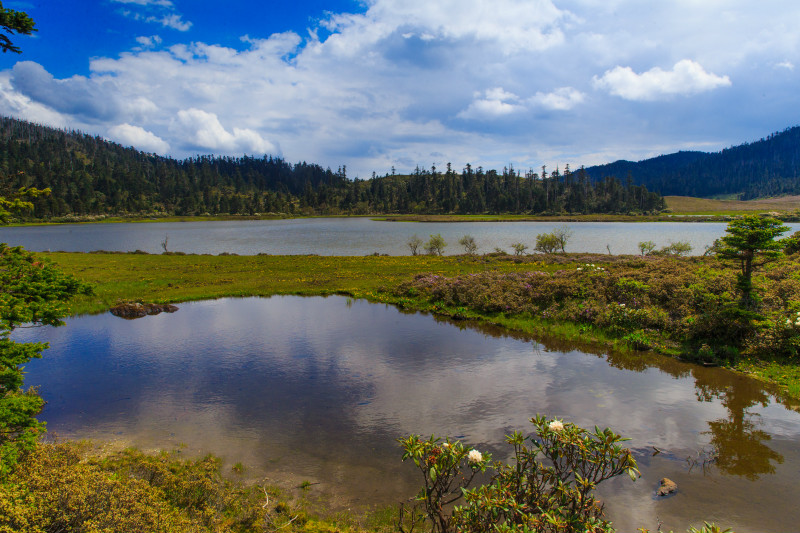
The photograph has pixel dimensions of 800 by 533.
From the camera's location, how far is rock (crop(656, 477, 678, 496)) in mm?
8516

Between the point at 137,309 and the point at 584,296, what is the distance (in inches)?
1163

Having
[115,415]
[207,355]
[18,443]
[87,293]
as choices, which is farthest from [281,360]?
[18,443]

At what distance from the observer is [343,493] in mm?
8672

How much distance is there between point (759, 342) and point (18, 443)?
78.9 ft

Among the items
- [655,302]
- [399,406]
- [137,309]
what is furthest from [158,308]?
[655,302]

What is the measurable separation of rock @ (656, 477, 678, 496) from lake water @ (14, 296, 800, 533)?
0.15 metres

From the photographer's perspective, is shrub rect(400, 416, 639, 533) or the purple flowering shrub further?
the purple flowering shrub

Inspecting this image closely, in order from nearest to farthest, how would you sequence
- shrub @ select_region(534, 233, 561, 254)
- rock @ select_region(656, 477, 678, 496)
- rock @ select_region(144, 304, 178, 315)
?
rock @ select_region(656, 477, 678, 496) → rock @ select_region(144, 304, 178, 315) → shrub @ select_region(534, 233, 561, 254)

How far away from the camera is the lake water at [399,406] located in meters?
8.88

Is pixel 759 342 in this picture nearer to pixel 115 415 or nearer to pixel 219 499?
pixel 219 499

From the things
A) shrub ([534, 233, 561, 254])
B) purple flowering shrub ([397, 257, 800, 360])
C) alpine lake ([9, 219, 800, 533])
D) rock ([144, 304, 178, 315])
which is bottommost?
alpine lake ([9, 219, 800, 533])

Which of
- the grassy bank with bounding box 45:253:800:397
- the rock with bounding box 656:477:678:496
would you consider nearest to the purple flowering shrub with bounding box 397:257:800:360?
the grassy bank with bounding box 45:253:800:397

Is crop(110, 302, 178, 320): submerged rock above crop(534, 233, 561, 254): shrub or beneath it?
beneath

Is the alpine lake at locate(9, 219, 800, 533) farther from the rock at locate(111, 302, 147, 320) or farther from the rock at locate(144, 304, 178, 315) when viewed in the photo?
the rock at locate(144, 304, 178, 315)
